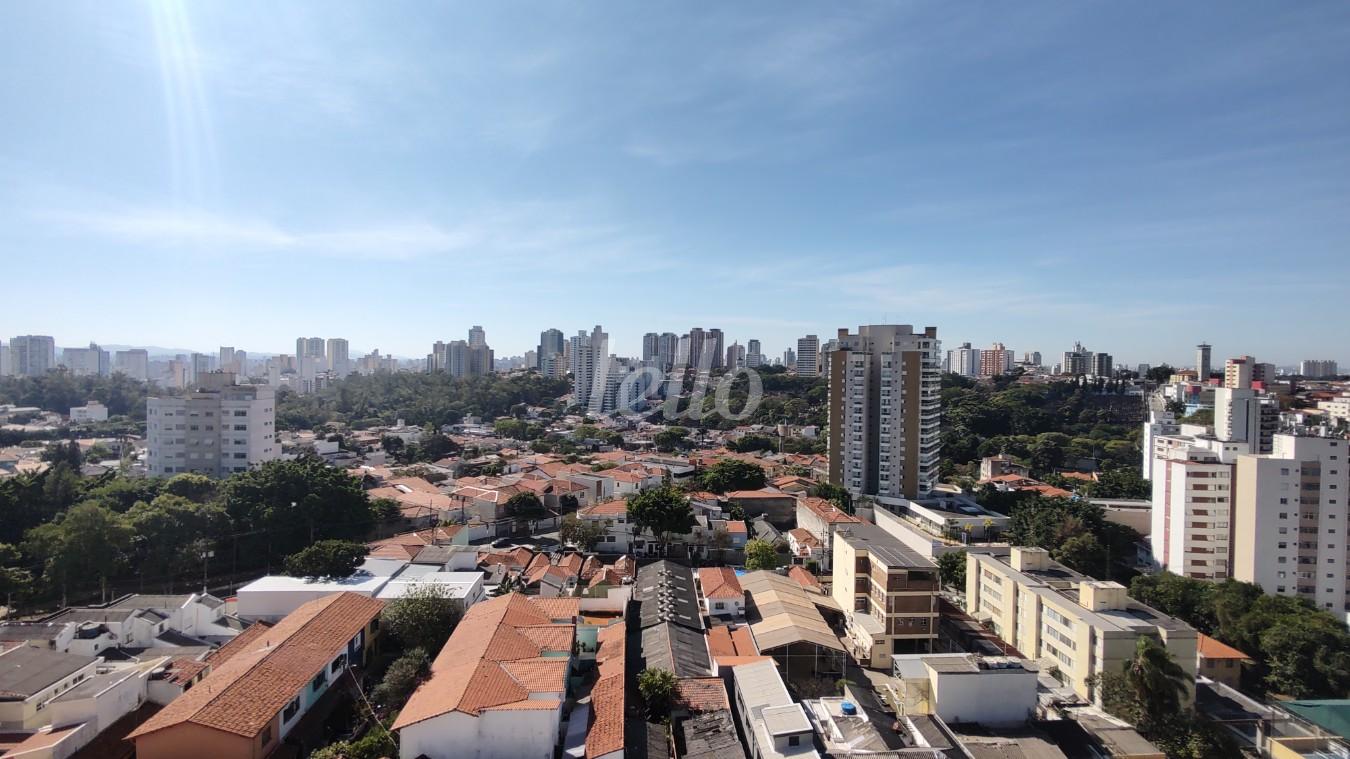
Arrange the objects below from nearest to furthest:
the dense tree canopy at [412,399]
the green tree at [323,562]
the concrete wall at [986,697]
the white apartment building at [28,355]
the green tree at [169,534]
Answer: the concrete wall at [986,697] < the green tree at [323,562] < the green tree at [169,534] < the dense tree canopy at [412,399] < the white apartment building at [28,355]

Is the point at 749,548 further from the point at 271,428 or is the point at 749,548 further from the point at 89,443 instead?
the point at 89,443

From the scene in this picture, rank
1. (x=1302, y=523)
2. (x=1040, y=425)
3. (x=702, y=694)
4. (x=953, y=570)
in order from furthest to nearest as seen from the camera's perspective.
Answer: (x=1040, y=425) < (x=953, y=570) < (x=1302, y=523) < (x=702, y=694)

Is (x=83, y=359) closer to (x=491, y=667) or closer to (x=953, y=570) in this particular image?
(x=491, y=667)

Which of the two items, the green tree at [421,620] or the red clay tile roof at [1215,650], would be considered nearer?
the green tree at [421,620]

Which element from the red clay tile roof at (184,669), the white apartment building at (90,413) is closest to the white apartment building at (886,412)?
the red clay tile roof at (184,669)

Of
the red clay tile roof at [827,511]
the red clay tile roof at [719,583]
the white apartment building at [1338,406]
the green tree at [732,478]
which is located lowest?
the red clay tile roof at [719,583]

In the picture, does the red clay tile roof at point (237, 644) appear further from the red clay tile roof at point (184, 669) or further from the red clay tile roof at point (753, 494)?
the red clay tile roof at point (753, 494)

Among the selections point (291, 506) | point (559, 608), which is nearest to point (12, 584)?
point (291, 506)
